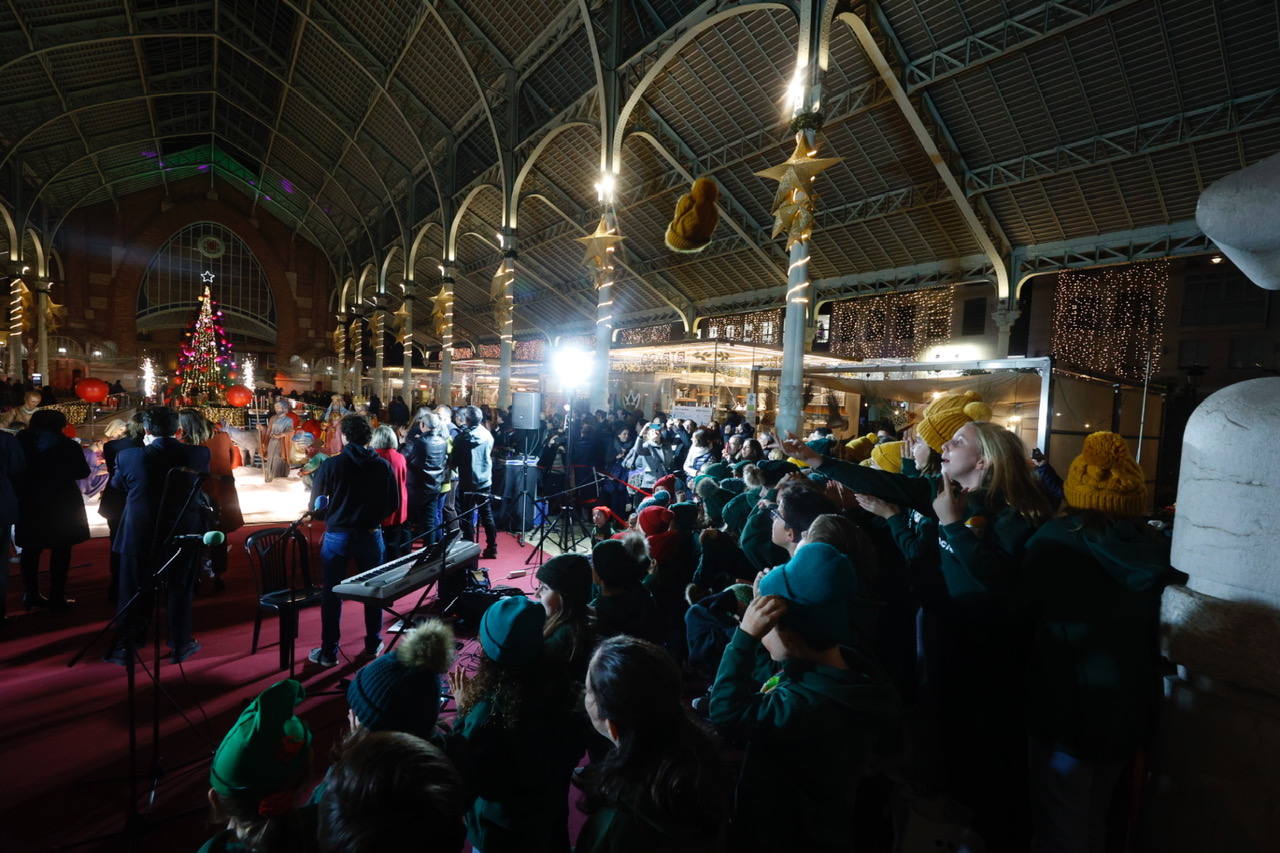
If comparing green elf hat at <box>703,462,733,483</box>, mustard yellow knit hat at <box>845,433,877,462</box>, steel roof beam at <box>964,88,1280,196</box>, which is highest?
steel roof beam at <box>964,88,1280,196</box>

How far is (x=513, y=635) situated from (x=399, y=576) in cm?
238

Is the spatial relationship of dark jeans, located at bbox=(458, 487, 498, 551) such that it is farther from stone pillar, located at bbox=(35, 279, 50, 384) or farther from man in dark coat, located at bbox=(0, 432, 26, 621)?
stone pillar, located at bbox=(35, 279, 50, 384)

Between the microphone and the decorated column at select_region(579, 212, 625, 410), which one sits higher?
the decorated column at select_region(579, 212, 625, 410)

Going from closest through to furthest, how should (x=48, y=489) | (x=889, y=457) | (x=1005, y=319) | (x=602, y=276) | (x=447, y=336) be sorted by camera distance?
1. (x=889, y=457)
2. (x=48, y=489)
3. (x=602, y=276)
4. (x=1005, y=319)
5. (x=447, y=336)

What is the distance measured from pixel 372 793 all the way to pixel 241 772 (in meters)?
0.47

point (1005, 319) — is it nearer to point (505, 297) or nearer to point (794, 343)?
point (794, 343)

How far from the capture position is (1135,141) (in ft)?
31.1

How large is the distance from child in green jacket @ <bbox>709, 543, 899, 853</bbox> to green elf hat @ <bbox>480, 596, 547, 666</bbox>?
0.53 m

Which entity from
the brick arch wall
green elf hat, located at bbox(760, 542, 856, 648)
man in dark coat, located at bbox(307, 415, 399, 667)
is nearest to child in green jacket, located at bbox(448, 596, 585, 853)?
green elf hat, located at bbox(760, 542, 856, 648)

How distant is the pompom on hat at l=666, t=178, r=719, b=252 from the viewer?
8.55 meters

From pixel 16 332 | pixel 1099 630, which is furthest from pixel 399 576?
pixel 16 332

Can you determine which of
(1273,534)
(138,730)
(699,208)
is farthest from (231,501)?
(699,208)

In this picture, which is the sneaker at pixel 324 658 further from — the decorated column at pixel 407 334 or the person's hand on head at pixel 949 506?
the decorated column at pixel 407 334

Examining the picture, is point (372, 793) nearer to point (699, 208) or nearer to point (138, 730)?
point (138, 730)
